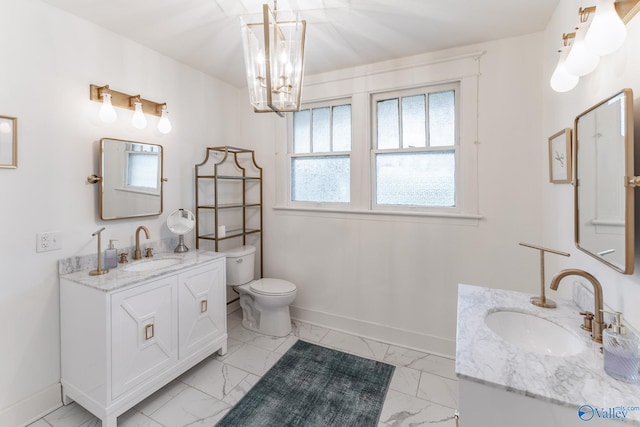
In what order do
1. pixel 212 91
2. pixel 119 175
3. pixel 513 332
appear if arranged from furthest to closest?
pixel 212 91, pixel 119 175, pixel 513 332

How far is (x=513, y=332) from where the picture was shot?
1267 mm

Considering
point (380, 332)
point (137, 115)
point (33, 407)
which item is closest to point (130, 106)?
point (137, 115)

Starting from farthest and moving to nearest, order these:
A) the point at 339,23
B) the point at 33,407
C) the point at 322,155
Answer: the point at 322,155 < the point at 339,23 < the point at 33,407

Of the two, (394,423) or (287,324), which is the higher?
(287,324)

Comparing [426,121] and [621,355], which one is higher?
[426,121]

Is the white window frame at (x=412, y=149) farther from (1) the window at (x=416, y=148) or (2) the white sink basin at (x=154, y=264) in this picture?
(2) the white sink basin at (x=154, y=264)

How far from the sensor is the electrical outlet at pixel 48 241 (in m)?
1.69

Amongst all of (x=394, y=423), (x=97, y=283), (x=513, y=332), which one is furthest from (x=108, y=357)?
(x=513, y=332)

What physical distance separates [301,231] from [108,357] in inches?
69.0

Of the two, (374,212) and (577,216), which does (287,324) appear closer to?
(374,212)

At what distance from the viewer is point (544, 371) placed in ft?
2.70

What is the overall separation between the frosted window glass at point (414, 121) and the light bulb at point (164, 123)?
1.98 meters

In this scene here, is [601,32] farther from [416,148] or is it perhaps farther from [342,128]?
[342,128]

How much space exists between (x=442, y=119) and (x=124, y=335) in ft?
8.87
